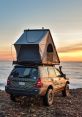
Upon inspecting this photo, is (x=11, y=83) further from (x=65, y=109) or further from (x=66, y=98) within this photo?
(x=66, y=98)

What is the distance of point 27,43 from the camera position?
691 inches

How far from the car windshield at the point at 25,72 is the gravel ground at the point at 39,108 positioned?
141 cm

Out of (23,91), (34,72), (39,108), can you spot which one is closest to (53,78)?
(34,72)

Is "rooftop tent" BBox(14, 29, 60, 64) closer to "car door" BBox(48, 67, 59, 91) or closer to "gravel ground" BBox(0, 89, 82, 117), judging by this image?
"car door" BBox(48, 67, 59, 91)

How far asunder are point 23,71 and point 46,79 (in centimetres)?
113

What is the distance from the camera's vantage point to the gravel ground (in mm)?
14352

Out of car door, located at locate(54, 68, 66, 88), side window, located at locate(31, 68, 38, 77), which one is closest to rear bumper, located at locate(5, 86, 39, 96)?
side window, located at locate(31, 68, 38, 77)

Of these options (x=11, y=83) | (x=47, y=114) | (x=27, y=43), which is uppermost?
(x=27, y=43)

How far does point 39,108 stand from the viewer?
627 inches

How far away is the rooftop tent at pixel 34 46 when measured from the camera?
57.5ft

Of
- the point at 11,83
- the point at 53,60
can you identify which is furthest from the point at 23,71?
the point at 53,60

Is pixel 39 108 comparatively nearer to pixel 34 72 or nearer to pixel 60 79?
pixel 34 72

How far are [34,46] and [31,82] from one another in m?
2.29

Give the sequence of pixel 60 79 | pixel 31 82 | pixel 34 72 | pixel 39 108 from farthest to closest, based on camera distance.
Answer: pixel 60 79
pixel 34 72
pixel 31 82
pixel 39 108
